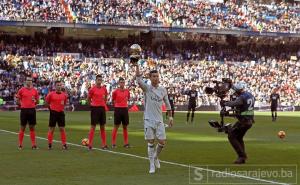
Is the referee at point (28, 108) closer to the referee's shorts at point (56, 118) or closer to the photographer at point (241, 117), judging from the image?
the referee's shorts at point (56, 118)

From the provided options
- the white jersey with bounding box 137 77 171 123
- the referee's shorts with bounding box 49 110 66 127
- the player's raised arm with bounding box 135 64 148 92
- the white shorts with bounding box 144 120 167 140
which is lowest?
the referee's shorts with bounding box 49 110 66 127

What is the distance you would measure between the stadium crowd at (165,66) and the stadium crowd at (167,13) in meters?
3.26

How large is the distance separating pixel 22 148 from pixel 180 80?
47.7 metres

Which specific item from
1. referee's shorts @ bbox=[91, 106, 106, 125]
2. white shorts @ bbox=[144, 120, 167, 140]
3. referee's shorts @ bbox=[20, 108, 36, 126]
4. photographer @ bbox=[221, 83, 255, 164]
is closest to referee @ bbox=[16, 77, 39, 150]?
referee's shorts @ bbox=[20, 108, 36, 126]

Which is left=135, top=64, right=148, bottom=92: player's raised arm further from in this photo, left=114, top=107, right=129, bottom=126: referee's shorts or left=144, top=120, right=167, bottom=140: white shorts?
left=114, top=107, right=129, bottom=126: referee's shorts

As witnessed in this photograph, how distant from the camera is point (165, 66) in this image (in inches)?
2805

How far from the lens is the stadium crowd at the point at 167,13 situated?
67375 mm

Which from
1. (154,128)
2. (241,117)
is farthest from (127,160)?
(241,117)

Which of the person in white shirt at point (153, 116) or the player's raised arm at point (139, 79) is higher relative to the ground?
the player's raised arm at point (139, 79)

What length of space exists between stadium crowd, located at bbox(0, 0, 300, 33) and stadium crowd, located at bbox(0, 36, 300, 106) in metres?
3.26

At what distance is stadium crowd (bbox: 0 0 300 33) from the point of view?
67.4m

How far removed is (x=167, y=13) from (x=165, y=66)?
6597 millimetres

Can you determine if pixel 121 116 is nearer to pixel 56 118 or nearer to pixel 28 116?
pixel 56 118

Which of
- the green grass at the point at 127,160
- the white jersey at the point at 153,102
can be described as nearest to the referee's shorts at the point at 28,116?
the green grass at the point at 127,160
